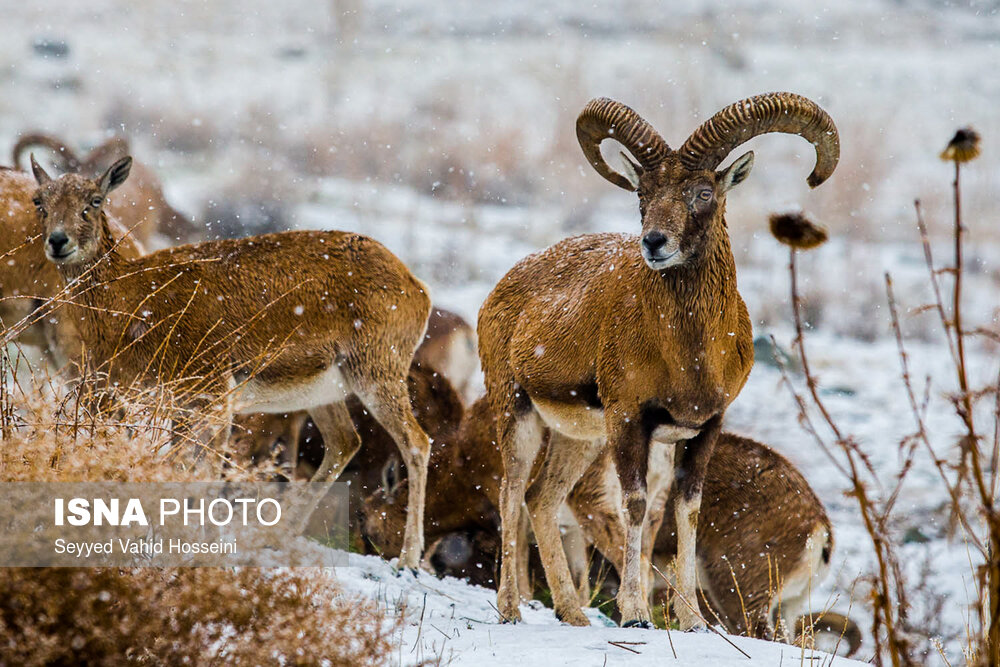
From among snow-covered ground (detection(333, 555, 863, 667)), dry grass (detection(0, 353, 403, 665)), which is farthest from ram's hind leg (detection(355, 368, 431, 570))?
A: dry grass (detection(0, 353, 403, 665))

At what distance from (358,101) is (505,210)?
964 centimetres

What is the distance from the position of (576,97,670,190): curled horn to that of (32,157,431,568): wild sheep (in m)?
2.04

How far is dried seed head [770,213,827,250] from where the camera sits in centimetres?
346

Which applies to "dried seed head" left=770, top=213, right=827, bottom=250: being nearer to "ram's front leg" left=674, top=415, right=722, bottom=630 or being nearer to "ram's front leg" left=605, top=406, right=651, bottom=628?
"ram's front leg" left=605, top=406, right=651, bottom=628

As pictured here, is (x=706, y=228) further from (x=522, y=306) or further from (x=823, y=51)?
(x=823, y=51)

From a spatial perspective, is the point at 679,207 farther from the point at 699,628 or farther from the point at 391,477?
the point at 391,477

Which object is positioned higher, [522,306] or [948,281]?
[948,281]

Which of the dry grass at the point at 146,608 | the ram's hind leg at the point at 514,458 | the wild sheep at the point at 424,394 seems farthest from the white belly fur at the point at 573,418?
the dry grass at the point at 146,608

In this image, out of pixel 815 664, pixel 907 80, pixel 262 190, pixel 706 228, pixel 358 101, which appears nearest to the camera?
pixel 815 664

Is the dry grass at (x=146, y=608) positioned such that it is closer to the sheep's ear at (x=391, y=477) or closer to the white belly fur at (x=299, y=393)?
the white belly fur at (x=299, y=393)

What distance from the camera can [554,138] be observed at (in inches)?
1204

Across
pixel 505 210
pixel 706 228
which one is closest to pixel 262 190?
pixel 505 210

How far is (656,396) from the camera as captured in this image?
19.6 feet

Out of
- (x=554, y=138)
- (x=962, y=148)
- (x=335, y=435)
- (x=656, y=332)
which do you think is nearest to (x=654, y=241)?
(x=656, y=332)
